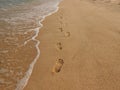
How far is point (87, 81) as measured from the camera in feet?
13.4

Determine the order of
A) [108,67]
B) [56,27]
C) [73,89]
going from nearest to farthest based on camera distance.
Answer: [73,89], [108,67], [56,27]

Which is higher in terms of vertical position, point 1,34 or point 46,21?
point 1,34

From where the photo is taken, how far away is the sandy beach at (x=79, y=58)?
4062 mm

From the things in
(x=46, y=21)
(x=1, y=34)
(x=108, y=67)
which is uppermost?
(x=108, y=67)

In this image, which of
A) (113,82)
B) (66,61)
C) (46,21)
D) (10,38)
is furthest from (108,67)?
(46,21)

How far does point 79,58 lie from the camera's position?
5043 millimetres

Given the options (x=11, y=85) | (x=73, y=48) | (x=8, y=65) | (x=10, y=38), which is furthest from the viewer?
(x=10, y=38)

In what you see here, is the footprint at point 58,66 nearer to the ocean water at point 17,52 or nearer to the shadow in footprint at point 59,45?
the ocean water at point 17,52

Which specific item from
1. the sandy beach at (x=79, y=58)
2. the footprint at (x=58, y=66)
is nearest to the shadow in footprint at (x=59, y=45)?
the sandy beach at (x=79, y=58)

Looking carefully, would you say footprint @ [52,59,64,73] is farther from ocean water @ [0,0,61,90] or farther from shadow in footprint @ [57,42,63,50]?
shadow in footprint @ [57,42,63,50]

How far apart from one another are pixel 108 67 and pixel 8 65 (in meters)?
2.11

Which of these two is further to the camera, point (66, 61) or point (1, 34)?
point (1, 34)

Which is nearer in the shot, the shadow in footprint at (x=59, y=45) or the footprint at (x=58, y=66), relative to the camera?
the footprint at (x=58, y=66)

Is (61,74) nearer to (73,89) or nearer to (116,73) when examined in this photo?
(73,89)
